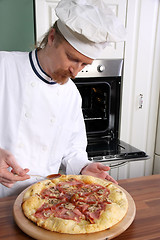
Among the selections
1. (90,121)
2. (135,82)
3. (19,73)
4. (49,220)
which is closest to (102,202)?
(49,220)

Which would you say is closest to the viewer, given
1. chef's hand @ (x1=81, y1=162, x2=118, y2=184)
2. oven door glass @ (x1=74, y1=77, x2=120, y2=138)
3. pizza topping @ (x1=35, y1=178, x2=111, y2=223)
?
pizza topping @ (x1=35, y1=178, x2=111, y2=223)

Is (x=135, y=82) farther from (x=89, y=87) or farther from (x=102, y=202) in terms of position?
(x=102, y=202)

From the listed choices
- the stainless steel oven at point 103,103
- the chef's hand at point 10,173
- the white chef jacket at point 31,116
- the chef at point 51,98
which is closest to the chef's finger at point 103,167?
the chef at point 51,98

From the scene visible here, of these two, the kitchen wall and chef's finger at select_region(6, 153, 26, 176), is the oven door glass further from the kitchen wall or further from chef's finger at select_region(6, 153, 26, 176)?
chef's finger at select_region(6, 153, 26, 176)

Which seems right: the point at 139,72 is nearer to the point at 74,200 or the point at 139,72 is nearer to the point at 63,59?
the point at 63,59

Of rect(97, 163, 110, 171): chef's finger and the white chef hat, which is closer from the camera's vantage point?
the white chef hat

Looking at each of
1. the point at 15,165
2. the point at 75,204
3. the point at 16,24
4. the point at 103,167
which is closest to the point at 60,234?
the point at 75,204

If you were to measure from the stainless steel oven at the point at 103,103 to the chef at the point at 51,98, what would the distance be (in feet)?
2.26

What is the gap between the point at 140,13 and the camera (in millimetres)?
2188

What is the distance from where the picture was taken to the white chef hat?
958 millimetres

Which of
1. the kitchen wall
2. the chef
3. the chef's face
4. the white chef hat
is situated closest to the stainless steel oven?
the kitchen wall

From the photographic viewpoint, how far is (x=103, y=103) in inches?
90.3

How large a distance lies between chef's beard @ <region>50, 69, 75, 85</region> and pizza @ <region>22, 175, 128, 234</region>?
1.48 ft

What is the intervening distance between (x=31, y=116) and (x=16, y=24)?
97cm
